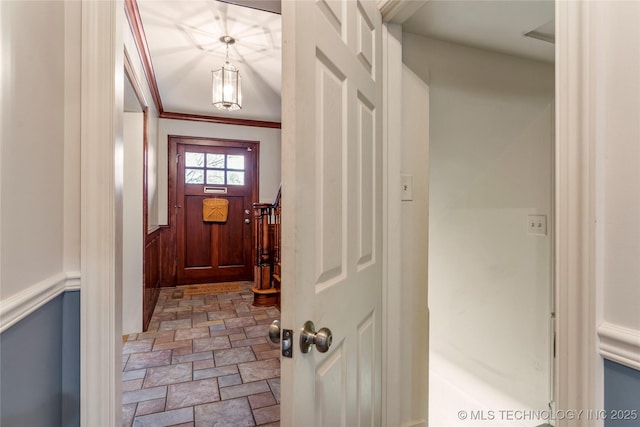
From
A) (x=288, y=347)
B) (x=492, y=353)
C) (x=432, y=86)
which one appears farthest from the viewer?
(x=492, y=353)

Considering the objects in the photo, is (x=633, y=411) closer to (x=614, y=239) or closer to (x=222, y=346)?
(x=614, y=239)

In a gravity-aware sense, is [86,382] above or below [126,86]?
below

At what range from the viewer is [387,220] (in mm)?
1363

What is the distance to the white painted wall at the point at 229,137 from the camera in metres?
4.30

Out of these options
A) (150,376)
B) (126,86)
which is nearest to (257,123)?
(126,86)

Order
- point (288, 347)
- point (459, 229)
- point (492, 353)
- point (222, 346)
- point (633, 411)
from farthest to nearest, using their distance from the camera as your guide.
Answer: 1. point (222, 346)
2. point (459, 229)
3. point (492, 353)
4. point (288, 347)
5. point (633, 411)

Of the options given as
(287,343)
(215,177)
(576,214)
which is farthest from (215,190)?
(576,214)

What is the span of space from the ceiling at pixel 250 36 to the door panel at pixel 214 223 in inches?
23.8

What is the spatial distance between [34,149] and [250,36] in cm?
261

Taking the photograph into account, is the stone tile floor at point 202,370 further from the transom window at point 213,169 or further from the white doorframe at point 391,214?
the transom window at point 213,169

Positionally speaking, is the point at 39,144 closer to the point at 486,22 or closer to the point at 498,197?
the point at 486,22

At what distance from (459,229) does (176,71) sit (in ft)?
11.3

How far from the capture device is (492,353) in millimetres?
2035

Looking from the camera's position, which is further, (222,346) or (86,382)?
(222,346)
